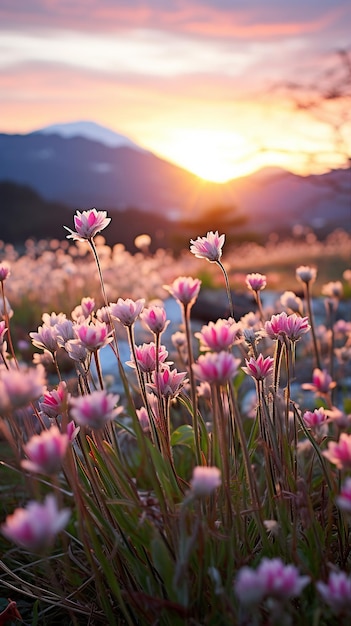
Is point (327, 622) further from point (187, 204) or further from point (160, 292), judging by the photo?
point (187, 204)

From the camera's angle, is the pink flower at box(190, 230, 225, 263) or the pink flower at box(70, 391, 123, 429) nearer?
the pink flower at box(70, 391, 123, 429)

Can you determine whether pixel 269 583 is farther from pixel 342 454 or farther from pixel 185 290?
pixel 185 290

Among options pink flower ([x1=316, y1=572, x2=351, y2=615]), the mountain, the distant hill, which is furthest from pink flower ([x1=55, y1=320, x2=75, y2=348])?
the mountain

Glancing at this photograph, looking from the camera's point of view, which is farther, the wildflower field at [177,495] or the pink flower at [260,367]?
the pink flower at [260,367]

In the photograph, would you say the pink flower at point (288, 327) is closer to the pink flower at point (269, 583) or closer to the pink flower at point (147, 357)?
the pink flower at point (147, 357)

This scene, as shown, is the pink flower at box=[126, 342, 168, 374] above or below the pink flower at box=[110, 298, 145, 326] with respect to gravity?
below

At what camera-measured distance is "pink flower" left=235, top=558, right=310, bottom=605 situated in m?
1.04

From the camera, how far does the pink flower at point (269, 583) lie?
104 cm

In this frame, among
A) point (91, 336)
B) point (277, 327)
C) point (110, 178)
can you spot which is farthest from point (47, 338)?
point (110, 178)

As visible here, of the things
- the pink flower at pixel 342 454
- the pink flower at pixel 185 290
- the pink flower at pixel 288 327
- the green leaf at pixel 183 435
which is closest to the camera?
the pink flower at pixel 342 454

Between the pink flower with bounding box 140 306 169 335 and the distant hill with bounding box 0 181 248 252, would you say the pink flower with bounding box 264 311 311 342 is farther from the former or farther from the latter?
the distant hill with bounding box 0 181 248 252

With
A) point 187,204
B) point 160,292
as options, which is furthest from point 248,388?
point 187,204

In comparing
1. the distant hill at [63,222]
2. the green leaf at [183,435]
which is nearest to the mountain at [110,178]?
the distant hill at [63,222]

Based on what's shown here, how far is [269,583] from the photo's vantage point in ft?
3.51
